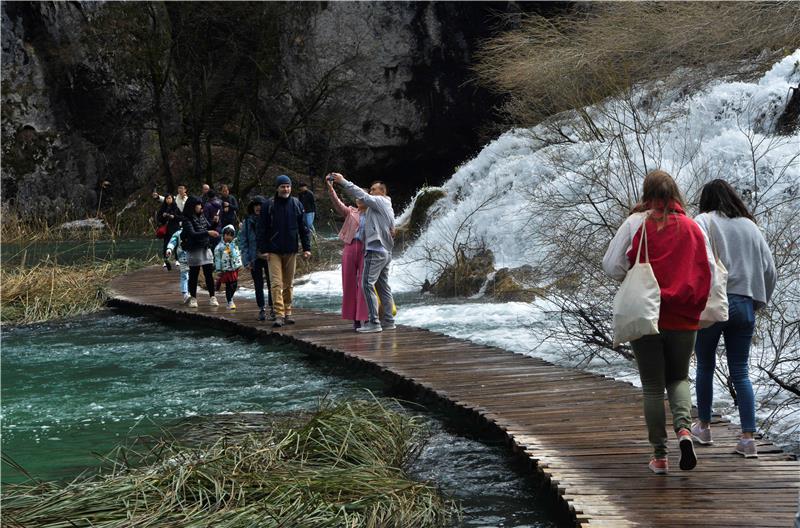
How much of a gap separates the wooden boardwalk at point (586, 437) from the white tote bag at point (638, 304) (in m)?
0.87

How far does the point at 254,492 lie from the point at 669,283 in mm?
2510

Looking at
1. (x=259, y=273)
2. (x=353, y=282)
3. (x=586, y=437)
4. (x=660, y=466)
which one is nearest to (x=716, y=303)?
(x=660, y=466)

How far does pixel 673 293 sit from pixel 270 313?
9335 millimetres

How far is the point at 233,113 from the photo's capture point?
39688 mm

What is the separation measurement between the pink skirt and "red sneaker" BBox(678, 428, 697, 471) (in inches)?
239

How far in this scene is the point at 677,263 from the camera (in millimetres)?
5590

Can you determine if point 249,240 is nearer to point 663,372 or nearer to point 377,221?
point 377,221

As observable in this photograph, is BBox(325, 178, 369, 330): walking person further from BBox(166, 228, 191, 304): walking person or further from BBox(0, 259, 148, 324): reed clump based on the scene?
BBox(0, 259, 148, 324): reed clump

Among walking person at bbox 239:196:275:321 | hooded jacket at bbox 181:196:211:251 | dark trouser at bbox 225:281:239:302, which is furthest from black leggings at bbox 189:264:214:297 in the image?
walking person at bbox 239:196:275:321

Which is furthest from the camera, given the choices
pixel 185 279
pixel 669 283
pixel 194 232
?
pixel 185 279

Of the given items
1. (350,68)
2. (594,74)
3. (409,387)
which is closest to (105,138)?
(350,68)

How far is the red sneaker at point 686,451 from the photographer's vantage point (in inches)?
223

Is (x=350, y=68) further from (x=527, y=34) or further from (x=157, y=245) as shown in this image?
(x=527, y=34)

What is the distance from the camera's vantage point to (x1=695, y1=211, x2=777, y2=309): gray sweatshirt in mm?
5977
